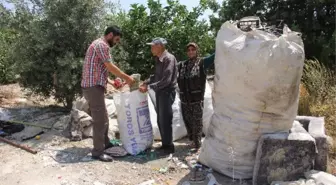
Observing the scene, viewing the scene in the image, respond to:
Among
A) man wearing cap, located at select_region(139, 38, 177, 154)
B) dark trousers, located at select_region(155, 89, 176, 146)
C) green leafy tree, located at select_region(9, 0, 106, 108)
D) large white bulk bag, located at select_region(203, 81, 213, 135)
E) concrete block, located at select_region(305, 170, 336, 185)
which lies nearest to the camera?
concrete block, located at select_region(305, 170, 336, 185)

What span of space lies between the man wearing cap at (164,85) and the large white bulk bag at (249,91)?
75 centimetres

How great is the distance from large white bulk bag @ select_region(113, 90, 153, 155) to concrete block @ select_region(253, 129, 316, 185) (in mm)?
1606

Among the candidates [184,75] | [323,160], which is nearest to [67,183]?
[184,75]

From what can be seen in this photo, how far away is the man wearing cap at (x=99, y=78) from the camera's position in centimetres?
450

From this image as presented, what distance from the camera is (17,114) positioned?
262 inches

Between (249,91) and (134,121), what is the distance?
1660mm

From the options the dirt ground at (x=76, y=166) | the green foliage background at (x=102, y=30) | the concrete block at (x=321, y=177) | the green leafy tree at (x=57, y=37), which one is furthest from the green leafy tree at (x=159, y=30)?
the concrete block at (x=321, y=177)

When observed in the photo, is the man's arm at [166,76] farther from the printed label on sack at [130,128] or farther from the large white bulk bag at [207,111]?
the large white bulk bag at [207,111]

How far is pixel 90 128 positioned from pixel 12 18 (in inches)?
96.3

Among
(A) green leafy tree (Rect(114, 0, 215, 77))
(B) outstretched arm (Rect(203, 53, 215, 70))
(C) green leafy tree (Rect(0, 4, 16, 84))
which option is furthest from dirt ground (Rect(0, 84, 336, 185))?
(A) green leafy tree (Rect(114, 0, 215, 77))

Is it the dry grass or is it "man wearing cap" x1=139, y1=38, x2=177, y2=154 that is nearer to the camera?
"man wearing cap" x1=139, y1=38, x2=177, y2=154

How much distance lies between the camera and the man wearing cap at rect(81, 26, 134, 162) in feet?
14.8

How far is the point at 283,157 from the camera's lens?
372 centimetres

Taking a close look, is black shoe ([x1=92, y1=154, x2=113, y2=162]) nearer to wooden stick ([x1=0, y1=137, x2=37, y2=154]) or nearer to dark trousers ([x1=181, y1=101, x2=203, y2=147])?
wooden stick ([x1=0, y1=137, x2=37, y2=154])
